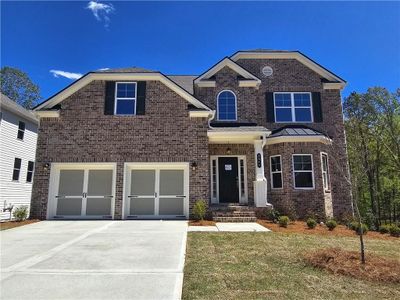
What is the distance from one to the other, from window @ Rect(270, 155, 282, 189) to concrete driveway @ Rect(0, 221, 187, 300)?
646cm

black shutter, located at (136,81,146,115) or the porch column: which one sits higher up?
black shutter, located at (136,81,146,115)

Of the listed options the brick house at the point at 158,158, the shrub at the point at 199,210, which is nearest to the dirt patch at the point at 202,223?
the shrub at the point at 199,210

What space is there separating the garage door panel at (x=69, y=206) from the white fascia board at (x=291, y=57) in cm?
1165

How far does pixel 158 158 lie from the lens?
12688 millimetres

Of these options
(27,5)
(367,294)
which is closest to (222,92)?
(27,5)

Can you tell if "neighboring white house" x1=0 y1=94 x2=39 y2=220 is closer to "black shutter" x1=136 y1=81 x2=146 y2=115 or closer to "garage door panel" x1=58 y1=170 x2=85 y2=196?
"garage door panel" x1=58 y1=170 x2=85 y2=196

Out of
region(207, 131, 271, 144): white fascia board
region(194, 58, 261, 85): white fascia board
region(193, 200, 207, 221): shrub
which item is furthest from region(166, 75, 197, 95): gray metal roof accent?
region(193, 200, 207, 221): shrub

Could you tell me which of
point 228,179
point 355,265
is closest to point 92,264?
point 355,265

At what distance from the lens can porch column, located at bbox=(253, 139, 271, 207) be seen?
12.9 meters

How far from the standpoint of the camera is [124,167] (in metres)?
12.7

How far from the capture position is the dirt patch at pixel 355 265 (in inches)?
190

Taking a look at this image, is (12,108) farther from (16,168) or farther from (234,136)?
(234,136)

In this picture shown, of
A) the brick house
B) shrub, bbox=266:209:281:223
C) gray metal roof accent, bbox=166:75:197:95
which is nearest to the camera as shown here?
shrub, bbox=266:209:281:223

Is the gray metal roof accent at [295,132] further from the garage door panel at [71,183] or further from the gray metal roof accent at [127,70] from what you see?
the garage door panel at [71,183]
